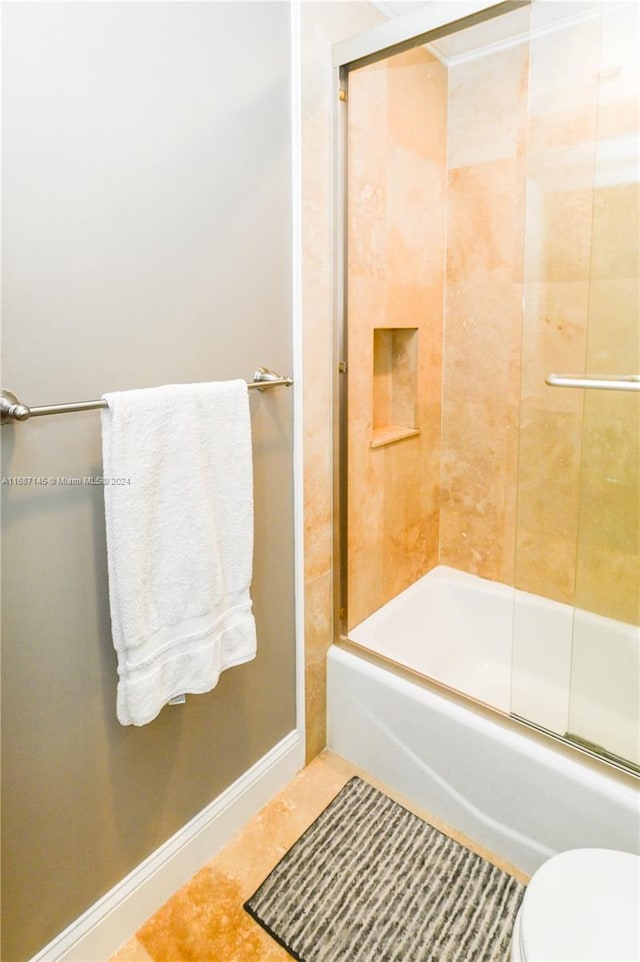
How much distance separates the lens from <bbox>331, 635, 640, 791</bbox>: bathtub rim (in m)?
1.31

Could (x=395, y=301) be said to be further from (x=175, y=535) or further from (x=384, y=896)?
(x=384, y=896)

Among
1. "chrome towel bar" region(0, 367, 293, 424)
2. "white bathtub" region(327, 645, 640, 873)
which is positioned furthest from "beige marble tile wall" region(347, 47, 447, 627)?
"chrome towel bar" region(0, 367, 293, 424)

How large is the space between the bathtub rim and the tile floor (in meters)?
0.36

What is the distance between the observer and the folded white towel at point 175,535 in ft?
3.48

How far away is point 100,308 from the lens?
3.49 feet

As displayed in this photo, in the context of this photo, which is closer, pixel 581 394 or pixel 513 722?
pixel 513 722

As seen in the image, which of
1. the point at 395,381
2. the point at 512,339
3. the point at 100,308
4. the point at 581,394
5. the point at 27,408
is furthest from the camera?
the point at 395,381

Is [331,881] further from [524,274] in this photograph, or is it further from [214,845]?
[524,274]

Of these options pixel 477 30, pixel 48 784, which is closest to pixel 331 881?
pixel 48 784

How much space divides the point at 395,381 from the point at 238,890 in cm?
160

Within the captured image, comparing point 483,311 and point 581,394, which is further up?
point 483,311

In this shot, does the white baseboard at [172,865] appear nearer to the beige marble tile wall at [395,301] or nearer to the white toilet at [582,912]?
the beige marble tile wall at [395,301]

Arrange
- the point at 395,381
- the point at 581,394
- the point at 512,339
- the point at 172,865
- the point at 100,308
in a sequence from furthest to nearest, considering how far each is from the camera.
A: the point at 395,381, the point at 512,339, the point at 581,394, the point at 172,865, the point at 100,308

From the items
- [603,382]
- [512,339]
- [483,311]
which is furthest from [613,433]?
[483,311]
